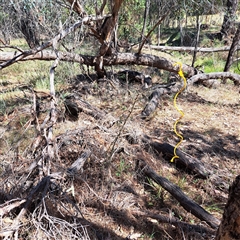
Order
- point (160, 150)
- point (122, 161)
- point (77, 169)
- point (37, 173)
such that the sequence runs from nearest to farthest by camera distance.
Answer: point (37, 173) → point (77, 169) → point (122, 161) → point (160, 150)

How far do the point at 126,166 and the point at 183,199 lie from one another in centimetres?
74

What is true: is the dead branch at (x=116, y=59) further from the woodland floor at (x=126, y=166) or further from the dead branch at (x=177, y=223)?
the dead branch at (x=177, y=223)

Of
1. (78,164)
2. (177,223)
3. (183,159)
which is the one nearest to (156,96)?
(183,159)

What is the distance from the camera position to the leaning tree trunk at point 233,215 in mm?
1126

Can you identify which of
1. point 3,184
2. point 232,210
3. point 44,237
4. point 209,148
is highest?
point 232,210

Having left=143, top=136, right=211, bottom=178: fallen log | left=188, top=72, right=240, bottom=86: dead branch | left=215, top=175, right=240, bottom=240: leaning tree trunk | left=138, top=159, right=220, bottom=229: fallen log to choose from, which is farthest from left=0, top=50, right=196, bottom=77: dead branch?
left=215, top=175, right=240, bottom=240: leaning tree trunk

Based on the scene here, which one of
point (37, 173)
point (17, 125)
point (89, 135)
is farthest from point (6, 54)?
point (37, 173)

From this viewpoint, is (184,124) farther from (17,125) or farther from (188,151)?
(17,125)

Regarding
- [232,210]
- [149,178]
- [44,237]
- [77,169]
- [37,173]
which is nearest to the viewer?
[232,210]

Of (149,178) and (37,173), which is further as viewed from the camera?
(149,178)

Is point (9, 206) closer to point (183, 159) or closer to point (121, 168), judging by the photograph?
point (121, 168)

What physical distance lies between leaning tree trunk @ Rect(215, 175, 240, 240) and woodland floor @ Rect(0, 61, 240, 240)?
0.76 meters

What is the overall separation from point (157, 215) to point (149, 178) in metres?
0.53

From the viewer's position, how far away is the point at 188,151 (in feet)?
10.3
